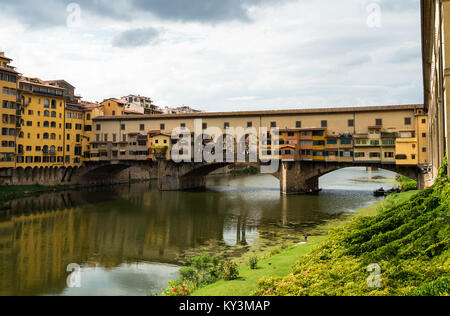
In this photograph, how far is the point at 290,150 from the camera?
51.4 m

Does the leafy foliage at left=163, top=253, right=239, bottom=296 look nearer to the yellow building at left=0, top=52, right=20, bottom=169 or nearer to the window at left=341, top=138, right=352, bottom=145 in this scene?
the window at left=341, top=138, right=352, bottom=145

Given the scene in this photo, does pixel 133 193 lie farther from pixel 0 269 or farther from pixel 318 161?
pixel 0 269

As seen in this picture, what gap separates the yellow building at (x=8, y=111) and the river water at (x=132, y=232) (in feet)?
22.6

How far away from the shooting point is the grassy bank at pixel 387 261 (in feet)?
28.9

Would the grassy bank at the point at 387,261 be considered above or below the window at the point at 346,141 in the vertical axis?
below

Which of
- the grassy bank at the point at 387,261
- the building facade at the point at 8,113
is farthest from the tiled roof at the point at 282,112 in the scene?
the grassy bank at the point at 387,261

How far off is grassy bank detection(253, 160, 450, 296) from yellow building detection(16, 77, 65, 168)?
49191 mm

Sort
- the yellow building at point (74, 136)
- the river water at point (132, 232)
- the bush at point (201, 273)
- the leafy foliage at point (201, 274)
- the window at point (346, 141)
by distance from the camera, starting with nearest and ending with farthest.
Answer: the leafy foliage at point (201, 274)
the bush at point (201, 273)
the river water at point (132, 232)
the window at point (346, 141)
the yellow building at point (74, 136)

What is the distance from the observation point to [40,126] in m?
53.9

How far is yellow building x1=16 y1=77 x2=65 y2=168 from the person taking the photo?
5162 centimetres

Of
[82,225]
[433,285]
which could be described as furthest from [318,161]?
[433,285]

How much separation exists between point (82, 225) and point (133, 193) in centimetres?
2404

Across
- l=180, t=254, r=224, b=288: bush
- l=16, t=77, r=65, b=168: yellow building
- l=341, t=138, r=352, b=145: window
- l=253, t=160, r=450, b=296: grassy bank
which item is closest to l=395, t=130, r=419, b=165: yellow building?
l=341, t=138, r=352, b=145: window

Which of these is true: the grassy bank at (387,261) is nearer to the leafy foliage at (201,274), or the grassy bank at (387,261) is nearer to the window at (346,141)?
the leafy foliage at (201,274)
